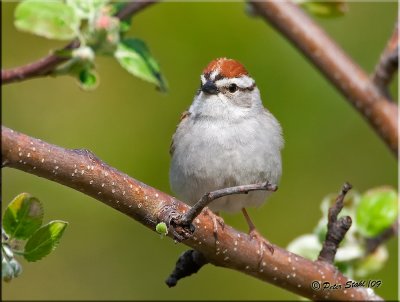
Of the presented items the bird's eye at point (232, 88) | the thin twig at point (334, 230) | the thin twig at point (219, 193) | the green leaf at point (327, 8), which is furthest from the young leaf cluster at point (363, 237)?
the thin twig at point (219, 193)

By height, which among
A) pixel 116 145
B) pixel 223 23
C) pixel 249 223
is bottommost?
pixel 249 223

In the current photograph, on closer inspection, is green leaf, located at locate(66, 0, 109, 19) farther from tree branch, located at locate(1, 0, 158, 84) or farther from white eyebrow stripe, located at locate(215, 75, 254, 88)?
white eyebrow stripe, located at locate(215, 75, 254, 88)

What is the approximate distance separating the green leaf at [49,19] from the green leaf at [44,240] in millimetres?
930

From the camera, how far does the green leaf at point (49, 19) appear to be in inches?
108

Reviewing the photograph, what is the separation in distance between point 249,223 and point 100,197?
5.86 feet

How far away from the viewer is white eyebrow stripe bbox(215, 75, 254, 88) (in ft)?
12.6

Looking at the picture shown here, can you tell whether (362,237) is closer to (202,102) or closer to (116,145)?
(202,102)

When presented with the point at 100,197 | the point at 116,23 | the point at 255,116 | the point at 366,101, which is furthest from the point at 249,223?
the point at 100,197

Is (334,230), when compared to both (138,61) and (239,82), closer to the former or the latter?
(138,61)

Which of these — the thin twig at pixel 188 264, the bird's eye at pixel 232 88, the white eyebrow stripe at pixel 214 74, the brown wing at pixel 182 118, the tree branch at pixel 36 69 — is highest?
the bird's eye at pixel 232 88

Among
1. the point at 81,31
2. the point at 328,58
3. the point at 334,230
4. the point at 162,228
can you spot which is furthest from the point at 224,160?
the point at 162,228

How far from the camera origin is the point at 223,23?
4488 mm

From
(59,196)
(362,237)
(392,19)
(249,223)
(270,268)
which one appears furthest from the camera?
(392,19)

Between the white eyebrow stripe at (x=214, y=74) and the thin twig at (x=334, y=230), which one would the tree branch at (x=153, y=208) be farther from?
the white eyebrow stripe at (x=214, y=74)
